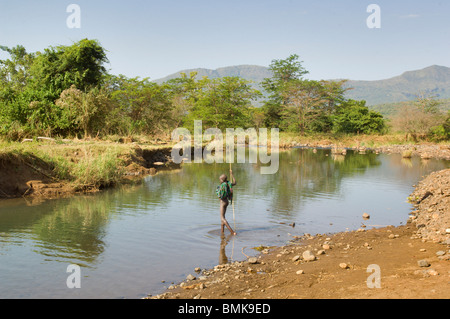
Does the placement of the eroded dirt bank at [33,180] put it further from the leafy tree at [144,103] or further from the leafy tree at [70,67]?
the leafy tree at [144,103]

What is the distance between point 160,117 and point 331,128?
26677 mm

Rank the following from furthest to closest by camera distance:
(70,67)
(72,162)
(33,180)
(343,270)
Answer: (70,67)
(72,162)
(33,180)
(343,270)

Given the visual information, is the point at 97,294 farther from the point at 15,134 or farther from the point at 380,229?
the point at 15,134

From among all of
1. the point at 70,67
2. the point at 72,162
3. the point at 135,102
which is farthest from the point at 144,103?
the point at 72,162

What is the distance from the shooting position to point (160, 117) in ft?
147

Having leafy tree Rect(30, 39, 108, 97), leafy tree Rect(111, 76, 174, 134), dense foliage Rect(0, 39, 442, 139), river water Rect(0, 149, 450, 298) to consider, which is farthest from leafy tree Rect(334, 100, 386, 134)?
leafy tree Rect(30, 39, 108, 97)

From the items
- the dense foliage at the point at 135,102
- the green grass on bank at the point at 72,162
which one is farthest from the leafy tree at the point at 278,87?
the green grass on bank at the point at 72,162

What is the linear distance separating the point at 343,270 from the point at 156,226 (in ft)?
20.1

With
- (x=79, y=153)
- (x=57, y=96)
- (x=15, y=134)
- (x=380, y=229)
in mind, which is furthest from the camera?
(x=57, y=96)

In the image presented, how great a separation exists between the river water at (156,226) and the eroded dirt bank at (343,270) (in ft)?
2.54

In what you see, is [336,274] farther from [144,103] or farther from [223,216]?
[144,103]

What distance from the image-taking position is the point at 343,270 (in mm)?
6742
